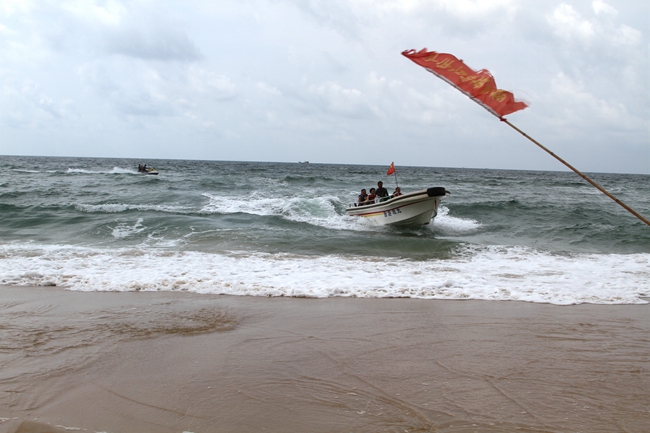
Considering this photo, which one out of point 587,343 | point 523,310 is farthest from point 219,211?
point 587,343

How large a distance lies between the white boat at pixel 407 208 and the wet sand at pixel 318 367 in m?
8.78

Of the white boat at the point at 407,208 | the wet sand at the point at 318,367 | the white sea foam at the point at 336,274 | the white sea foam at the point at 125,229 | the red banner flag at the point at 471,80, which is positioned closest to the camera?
the wet sand at the point at 318,367

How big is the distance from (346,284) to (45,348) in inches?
165

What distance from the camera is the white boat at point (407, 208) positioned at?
14.7 meters

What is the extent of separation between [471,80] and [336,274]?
4.28m

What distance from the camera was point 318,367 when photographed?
13.3ft

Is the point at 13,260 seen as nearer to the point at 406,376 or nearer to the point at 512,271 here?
the point at 406,376

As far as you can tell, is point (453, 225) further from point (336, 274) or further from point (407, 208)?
point (336, 274)

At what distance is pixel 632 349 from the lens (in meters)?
4.58

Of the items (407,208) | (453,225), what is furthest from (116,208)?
(453,225)

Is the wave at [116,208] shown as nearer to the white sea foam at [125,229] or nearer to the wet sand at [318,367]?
the white sea foam at [125,229]

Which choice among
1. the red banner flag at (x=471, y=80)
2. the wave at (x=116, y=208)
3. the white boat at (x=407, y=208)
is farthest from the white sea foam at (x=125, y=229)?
the red banner flag at (x=471, y=80)

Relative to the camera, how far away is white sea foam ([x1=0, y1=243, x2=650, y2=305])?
6.96 m

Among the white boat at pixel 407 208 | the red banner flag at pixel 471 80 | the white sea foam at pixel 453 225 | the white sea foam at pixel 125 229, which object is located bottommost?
the white sea foam at pixel 125 229
